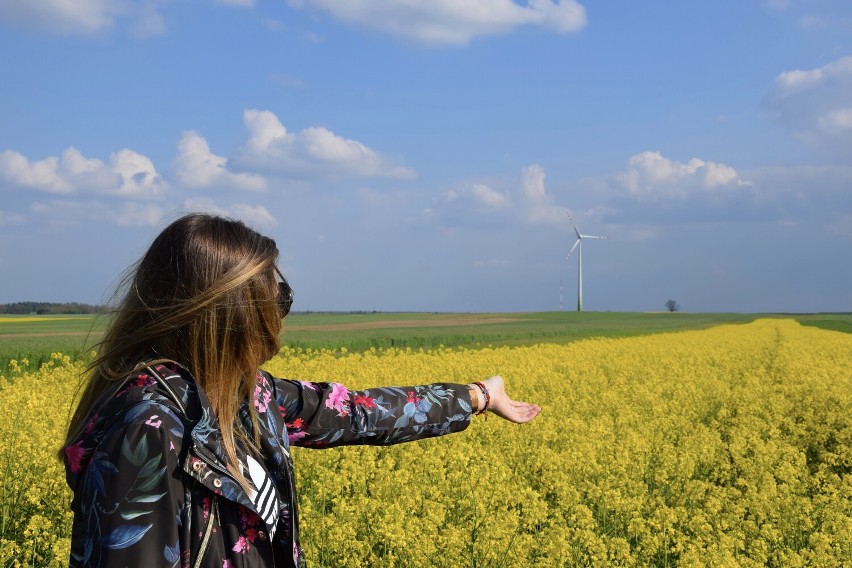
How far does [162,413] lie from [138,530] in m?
0.24

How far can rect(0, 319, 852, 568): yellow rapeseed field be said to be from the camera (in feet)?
14.6

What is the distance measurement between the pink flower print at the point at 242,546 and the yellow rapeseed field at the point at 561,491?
2465 millimetres

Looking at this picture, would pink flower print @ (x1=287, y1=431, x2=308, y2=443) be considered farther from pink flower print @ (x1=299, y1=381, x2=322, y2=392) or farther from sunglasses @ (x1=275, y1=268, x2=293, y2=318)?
sunglasses @ (x1=275, y1=268, x2=293, y2=318)

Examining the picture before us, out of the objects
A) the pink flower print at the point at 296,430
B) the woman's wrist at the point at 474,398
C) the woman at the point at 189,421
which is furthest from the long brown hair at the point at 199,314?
the woman's wrist at the point at 474,398

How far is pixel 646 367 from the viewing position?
46.1ft

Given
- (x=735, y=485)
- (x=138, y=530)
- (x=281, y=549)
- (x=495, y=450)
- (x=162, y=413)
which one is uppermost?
(x=162, y=413)

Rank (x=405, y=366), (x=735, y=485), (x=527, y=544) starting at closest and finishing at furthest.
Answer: (x=527, y=544), (x=735, y=485), (x=405, y=366)

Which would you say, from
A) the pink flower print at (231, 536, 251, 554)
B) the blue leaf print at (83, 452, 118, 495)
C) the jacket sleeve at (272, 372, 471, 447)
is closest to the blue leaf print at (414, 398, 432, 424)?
the jacket sleeve at (272, 372, 471, 447)

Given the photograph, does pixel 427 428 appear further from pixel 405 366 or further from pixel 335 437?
pixel 405 366

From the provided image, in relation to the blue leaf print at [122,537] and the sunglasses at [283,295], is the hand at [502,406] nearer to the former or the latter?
the sunglasses at [283,295]

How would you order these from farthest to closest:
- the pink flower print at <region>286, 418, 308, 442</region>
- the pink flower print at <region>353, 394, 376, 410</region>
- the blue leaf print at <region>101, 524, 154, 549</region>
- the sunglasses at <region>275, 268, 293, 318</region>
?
the pink flower print at <region>353, 394, 376, 410</region> → the pink flower print at <region>286, 418, 308, 442</region> → the sunglasses at <region>275, 268, 293, 318</region> → the blue leaf print at <region>101, 524, 154, 549</region>

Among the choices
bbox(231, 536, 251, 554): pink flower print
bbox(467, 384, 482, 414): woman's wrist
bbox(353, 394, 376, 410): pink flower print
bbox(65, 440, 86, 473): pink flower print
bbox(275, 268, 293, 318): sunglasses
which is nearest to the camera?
bbox(65, 440, 86, 473): pink flower print

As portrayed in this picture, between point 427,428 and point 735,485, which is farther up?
point 427,428

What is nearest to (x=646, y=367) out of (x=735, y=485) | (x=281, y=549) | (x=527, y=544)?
(x=735, y=485)
